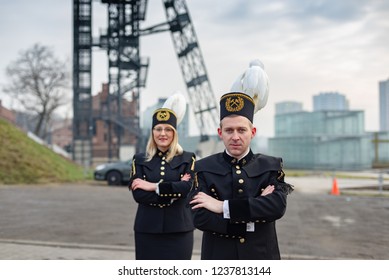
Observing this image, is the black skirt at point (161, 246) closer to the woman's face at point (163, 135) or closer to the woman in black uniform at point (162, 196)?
the woman in black uniform at point (162, 196)

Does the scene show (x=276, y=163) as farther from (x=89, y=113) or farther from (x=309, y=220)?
(x=89, y=113)

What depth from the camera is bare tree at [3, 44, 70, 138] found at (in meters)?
5.14

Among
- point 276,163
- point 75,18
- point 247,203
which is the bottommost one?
point 247,203

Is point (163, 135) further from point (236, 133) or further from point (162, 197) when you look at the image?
point (236, 133)

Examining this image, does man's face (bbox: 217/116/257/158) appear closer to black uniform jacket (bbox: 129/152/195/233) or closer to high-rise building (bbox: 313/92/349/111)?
black uniform jacket (bbox: 129/152/195/233)

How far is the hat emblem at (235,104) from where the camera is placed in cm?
175

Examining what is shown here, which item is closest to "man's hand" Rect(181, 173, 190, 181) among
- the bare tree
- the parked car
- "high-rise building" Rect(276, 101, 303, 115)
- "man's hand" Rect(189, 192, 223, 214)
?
"man's hand" Rect(189, 192, 223, 214)

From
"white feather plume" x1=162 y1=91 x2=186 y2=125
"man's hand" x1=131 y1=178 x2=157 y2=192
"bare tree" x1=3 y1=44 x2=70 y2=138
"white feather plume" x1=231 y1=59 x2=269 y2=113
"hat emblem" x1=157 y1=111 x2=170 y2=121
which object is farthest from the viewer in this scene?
"bare tree" x1=3 y1=44 x2=70 y2=138

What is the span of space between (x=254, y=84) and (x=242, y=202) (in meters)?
0.57

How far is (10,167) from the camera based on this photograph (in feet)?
31.8

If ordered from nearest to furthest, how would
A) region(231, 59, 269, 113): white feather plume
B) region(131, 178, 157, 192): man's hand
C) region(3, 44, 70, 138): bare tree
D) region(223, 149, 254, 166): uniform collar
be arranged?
region(223, 149, 254, 166): uniform collar < region(231, 59, 269, 113): white feather plume < region(131, 178, 157, 192): man's hand < region(3, 44, 70, 138): bare tree

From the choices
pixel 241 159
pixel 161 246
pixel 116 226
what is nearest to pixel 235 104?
pixel 241 159
